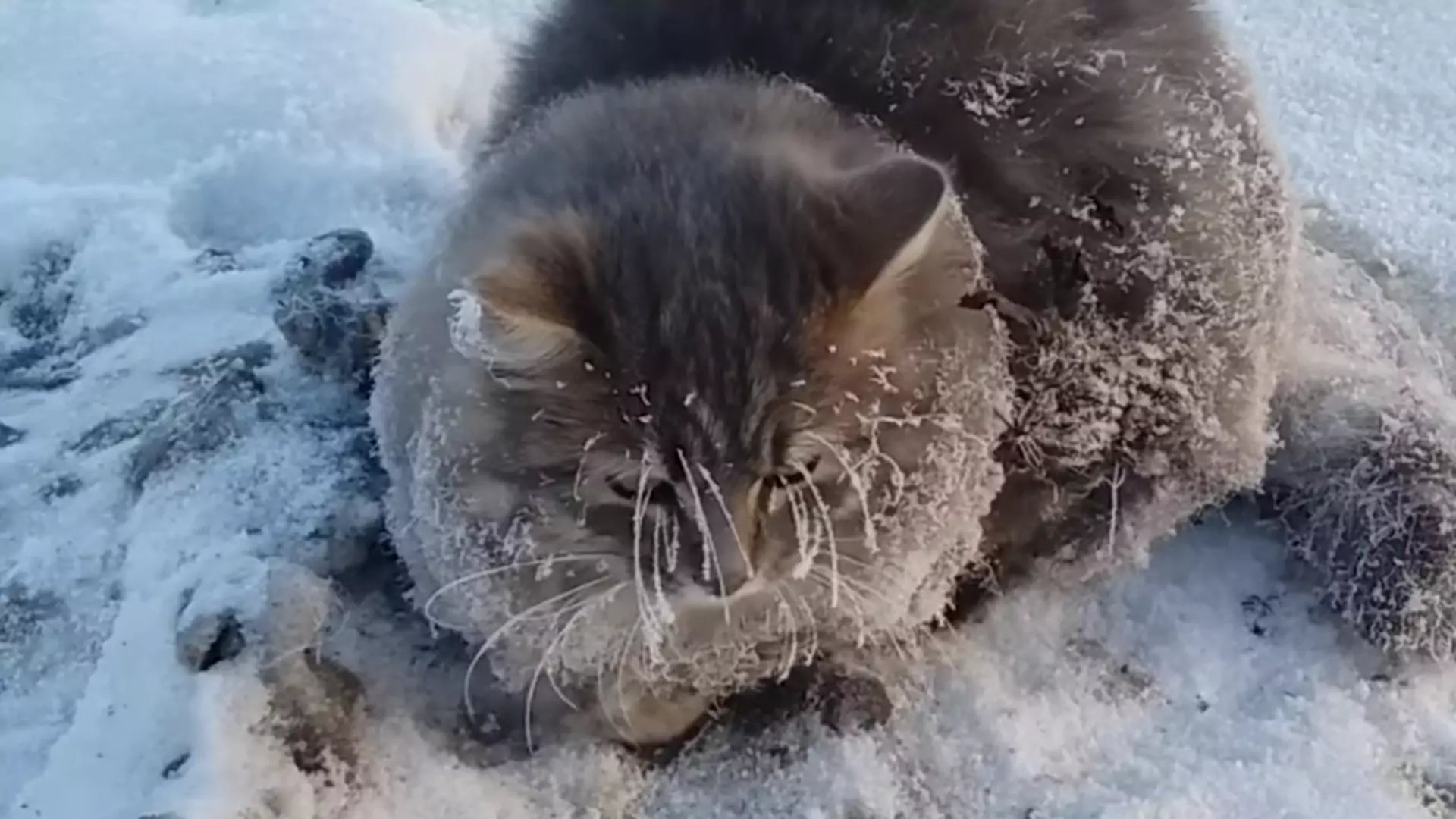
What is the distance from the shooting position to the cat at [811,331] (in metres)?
1.18

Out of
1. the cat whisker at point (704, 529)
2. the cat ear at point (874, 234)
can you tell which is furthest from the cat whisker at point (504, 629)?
the cat ear at point (874, 234)

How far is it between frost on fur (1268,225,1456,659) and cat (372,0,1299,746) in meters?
0.08

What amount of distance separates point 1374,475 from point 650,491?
85 cm

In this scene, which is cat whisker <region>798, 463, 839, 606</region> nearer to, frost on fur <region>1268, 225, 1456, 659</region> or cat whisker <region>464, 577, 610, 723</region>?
cat whisker <region>464, 577, 610, 723</region>

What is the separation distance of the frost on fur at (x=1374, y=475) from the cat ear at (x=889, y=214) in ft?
2.22

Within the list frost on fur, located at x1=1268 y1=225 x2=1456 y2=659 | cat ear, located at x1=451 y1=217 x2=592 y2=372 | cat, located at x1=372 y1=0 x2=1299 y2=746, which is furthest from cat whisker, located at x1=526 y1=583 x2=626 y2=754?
frost on fur, located at x1=1268 y1=225 x2=1456 y2=659

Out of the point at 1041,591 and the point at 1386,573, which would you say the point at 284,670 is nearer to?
the point at 1041,591

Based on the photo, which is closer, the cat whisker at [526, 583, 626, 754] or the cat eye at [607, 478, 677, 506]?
the cat eye at [607, 478, 677, 506]

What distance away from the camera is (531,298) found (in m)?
1.15

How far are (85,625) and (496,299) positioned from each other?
75 cm

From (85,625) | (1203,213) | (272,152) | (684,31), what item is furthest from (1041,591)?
(272,152)

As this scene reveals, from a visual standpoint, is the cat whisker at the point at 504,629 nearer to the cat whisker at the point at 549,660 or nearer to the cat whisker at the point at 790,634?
the cat whisker at the point at 549,660

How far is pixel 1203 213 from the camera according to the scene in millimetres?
1550

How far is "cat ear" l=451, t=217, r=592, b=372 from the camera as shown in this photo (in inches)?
45.0
